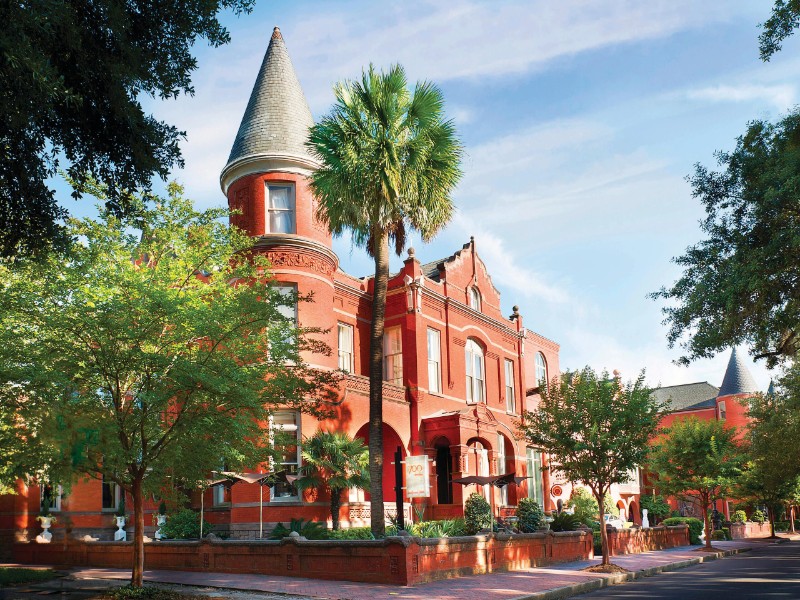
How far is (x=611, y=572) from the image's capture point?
21.5 metres

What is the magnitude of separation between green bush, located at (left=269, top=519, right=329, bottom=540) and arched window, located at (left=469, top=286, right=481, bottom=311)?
54.7 ft

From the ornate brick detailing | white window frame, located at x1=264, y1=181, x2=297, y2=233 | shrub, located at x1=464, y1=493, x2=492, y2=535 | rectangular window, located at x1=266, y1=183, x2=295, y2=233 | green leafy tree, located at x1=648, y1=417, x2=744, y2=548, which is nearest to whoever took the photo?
the ornate brick detailing

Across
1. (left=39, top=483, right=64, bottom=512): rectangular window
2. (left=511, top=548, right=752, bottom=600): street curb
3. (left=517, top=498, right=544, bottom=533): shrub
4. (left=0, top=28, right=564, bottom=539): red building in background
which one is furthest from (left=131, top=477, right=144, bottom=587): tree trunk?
(left=517, top=498, right=544, bottom=533): shrub

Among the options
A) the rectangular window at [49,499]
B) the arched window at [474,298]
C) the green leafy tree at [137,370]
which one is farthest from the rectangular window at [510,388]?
the green leafy tree at [137,370]

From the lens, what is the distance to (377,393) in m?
20.2

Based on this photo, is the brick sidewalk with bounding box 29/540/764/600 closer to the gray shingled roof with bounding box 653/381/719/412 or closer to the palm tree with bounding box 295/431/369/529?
the palm tree with bounding box 295/431/369/529

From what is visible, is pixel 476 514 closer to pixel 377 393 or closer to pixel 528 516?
pixel 528 516

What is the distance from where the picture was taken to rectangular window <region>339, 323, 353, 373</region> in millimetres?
31297

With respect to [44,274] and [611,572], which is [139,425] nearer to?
[44,274]

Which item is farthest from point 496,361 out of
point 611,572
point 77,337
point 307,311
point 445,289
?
point 77,337

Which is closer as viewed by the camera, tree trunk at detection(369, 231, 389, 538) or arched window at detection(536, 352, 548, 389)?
tree trunk at detection(369, 231, 389, 538)

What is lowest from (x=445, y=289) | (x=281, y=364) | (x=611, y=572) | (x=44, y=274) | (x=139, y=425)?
(x=611, y=572)

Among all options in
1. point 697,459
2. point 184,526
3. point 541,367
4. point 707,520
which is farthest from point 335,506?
point 541,367

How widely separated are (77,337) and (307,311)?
1301cm
